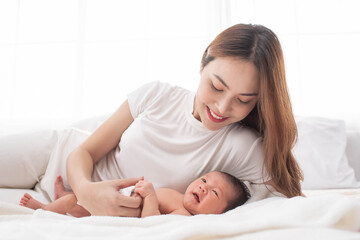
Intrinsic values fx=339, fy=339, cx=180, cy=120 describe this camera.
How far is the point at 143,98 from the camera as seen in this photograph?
168cm

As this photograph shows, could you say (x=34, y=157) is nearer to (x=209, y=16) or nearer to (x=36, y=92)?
(x=36, y=92)

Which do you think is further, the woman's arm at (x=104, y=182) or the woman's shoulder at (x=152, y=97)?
the woman's shoulder at (x=152, y=97)

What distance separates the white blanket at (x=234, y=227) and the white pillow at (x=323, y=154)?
1493 millimetres

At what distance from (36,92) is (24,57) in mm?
432

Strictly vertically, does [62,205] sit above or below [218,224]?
below

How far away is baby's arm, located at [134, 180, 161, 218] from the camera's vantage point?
1205 millimetres

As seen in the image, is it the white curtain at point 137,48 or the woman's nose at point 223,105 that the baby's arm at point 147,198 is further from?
the white curtain at point 137,48

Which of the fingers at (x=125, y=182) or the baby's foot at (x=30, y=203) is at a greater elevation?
the fingers at (x=125, y=182)

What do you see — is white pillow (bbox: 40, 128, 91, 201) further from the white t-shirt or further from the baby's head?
the baby's head

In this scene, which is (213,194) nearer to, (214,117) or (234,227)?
(214,117)

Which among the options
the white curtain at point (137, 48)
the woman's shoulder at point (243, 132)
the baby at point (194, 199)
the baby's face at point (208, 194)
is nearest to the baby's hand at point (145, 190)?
the baby at point (194, 199)

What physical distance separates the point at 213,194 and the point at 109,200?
1.51ft

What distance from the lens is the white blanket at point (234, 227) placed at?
2.47ft

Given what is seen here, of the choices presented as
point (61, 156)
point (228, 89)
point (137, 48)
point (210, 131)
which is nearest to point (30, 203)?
point (61, 156)
